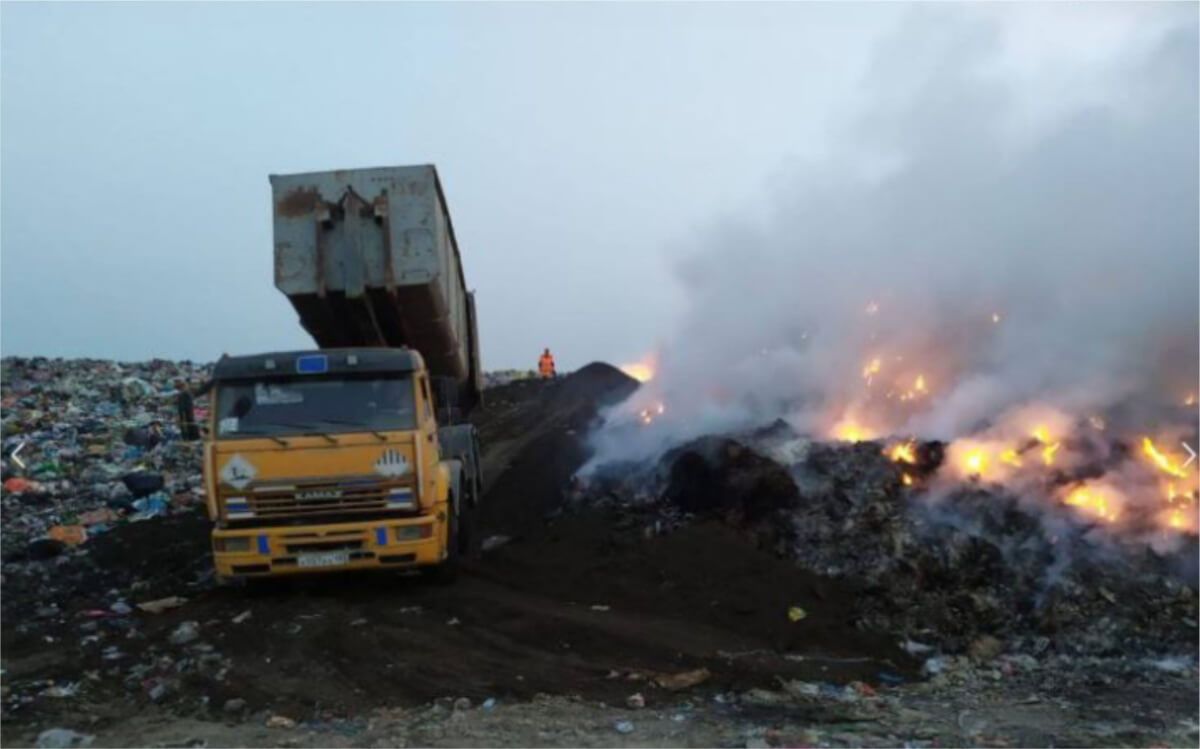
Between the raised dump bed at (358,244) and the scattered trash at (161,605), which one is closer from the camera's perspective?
the scattered trash at (161,605)

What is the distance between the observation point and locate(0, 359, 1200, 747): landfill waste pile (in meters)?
6.00

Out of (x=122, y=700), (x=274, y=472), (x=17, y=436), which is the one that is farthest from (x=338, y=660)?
(x=17, y=436)

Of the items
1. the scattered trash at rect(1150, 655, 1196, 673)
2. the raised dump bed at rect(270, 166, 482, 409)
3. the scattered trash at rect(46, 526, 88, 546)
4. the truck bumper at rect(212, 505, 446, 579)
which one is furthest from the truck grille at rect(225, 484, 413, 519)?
the scattered trash at rect(1150, 655, 1196, 673)

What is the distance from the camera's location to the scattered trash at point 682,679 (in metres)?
6.77

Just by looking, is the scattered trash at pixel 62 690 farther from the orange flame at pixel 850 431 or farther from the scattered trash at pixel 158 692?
the orange flame at pixel 850 431

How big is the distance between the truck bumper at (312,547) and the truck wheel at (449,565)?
76 cm

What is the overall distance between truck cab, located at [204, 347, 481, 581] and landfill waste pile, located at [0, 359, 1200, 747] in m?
0.55

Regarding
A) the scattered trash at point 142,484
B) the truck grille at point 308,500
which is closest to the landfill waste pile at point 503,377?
the scattered trash at point 142,484

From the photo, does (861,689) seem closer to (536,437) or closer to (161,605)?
(161,605)

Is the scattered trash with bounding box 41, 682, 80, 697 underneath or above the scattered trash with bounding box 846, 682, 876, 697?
above

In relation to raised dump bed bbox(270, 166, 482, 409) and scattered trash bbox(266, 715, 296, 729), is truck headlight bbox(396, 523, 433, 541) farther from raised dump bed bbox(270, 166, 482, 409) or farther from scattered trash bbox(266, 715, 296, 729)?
raised dump bed bbox(270, 166, 482, 409)

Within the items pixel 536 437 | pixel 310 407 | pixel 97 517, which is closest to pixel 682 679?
pixel 310 407

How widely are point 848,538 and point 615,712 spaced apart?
4.67 metres

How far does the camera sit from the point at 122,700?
6.40 metres
